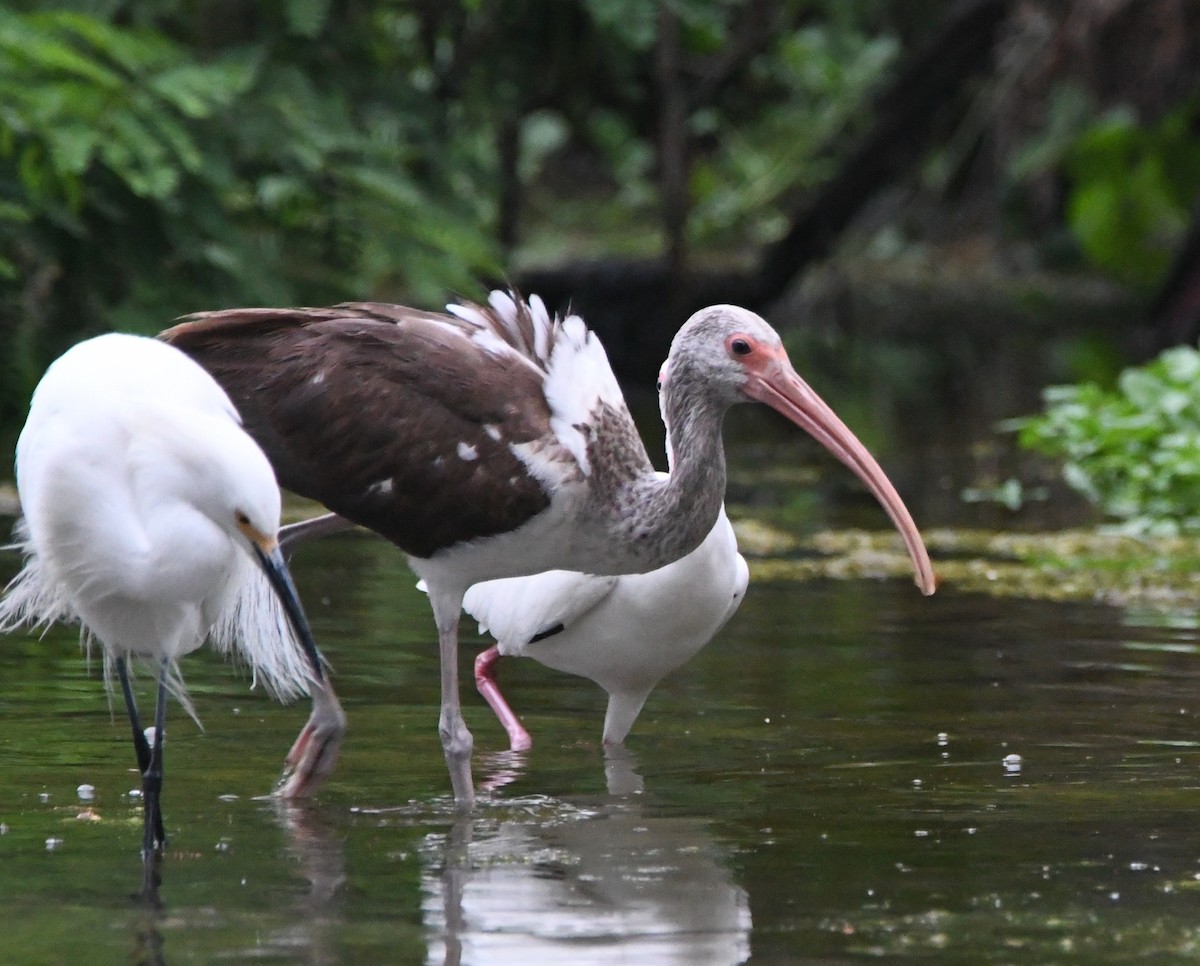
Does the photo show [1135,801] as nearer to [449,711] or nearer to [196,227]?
[449,711]

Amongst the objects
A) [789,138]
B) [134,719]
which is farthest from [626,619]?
[789,138]

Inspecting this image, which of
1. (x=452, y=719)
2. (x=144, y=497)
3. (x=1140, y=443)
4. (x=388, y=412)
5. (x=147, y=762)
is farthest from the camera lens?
(x=1140, y=443)

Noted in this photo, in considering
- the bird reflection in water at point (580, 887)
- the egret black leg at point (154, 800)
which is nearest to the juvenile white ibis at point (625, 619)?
the bird reflection in water at point (580, 887)

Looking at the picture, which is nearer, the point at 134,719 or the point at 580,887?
the point at 580,887

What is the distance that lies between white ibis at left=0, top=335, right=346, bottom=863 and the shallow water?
60cm

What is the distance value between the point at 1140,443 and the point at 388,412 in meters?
6.84

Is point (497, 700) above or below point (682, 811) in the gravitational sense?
above

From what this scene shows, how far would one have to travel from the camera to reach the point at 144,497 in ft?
18.7

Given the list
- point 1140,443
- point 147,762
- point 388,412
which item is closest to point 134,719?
point 147,762

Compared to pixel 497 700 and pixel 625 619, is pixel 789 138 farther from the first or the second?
pixel 625 619

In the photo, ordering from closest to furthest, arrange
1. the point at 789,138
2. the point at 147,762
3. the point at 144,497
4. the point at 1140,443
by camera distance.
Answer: the point at 144,497 → the point at 147,762 → the point at 1140,443 → the point at 789,138

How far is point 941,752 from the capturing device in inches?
289

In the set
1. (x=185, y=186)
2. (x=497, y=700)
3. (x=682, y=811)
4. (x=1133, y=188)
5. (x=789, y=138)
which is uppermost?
(x=789, y=138)

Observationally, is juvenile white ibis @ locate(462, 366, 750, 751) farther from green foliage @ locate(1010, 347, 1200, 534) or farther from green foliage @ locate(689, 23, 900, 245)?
green foliage @ locate(689, 23, 900, 245)
